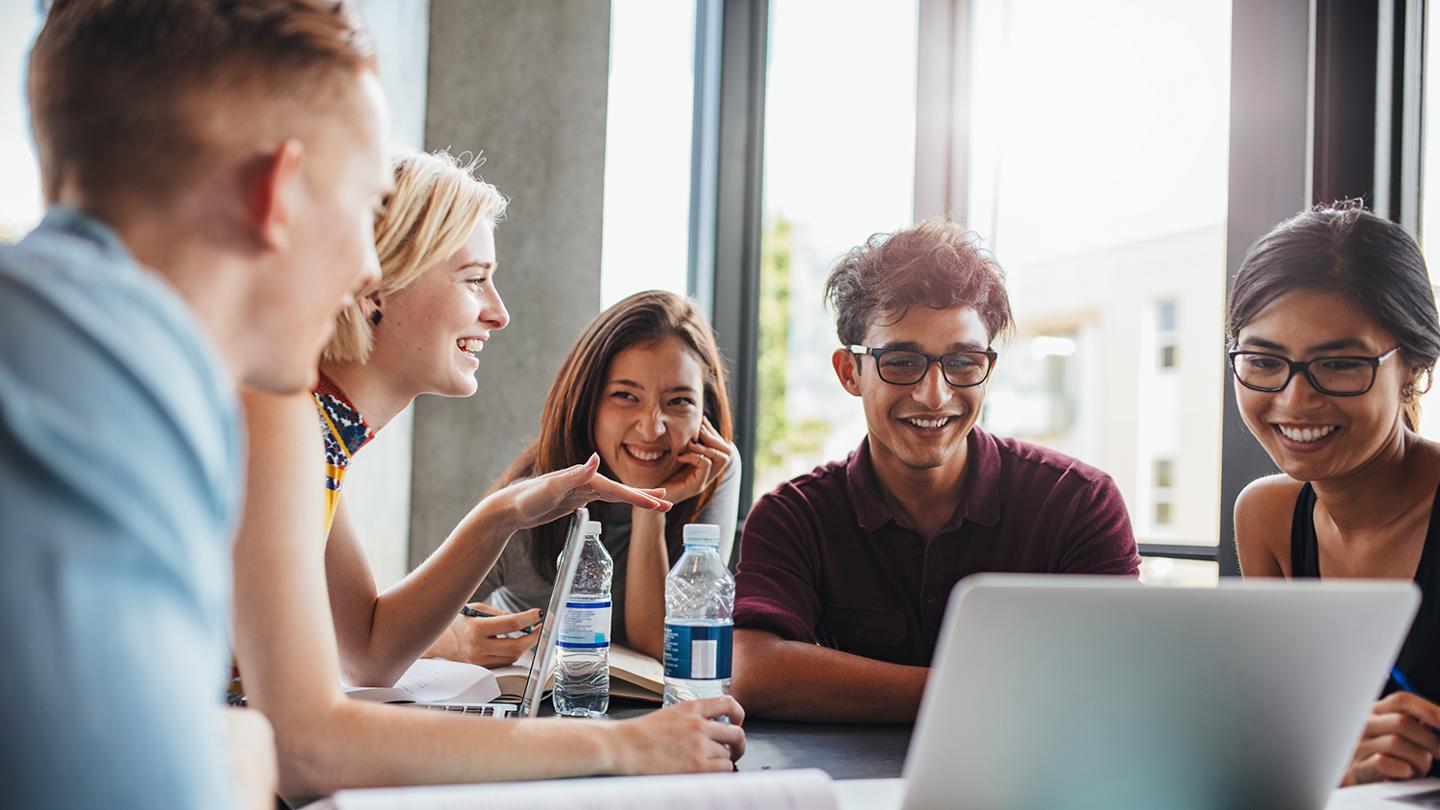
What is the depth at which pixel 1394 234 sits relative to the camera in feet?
5.02

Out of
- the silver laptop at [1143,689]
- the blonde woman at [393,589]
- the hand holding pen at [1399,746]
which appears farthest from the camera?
the hand holding pen at [1399,746]

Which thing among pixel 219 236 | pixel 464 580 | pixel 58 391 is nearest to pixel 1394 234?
pixel 464 580

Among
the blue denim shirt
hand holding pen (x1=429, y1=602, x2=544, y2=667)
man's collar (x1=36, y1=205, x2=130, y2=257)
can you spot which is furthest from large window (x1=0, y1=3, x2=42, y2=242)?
the blue denim shirt

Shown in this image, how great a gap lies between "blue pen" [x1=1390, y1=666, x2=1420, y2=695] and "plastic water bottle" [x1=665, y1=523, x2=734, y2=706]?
0.81 meters

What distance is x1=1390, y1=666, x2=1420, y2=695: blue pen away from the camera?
1.32 m

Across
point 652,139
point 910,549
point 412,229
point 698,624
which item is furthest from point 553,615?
point 652,139

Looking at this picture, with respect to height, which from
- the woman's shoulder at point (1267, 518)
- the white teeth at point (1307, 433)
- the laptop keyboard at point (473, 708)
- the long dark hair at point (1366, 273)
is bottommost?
the laptop keyboard at point (473, 708)

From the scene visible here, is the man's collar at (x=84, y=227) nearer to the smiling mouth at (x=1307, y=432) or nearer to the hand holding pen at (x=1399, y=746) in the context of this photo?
the hand holding pen at (x=1399, y=746)

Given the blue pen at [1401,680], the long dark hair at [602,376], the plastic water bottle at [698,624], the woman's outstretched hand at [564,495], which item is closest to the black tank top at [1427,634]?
the blue pen at [1401,680]

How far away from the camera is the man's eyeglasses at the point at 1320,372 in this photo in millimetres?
1486

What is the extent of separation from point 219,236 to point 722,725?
2.24ft

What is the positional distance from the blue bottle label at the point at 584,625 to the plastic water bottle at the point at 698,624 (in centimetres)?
10

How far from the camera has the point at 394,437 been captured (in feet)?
11.5

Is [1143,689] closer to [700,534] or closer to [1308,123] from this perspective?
[700,534]
